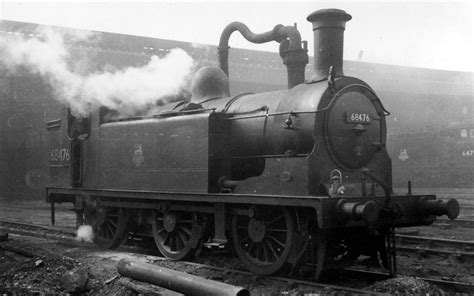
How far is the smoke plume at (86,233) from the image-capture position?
9562 mm

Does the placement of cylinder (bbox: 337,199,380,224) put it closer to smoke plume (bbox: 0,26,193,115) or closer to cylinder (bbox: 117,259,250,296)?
cylinder (bbox: 117,259,250,296)

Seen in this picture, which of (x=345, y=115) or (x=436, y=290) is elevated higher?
(x=345, y=115)

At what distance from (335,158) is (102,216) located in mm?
4610

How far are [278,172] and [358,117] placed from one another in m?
1.23

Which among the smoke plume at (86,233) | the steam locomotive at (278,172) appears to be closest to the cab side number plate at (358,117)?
the steam locomotive at (278,172)

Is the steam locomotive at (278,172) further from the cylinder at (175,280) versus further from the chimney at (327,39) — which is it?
the cylinder at (175,280)

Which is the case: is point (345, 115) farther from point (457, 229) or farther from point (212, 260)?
point (457, 229)

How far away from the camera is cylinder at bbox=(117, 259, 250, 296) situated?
15.1 ft

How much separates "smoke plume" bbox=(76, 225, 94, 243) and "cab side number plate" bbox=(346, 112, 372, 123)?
5292mm

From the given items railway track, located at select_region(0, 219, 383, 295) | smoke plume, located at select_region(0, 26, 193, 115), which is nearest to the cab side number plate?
railway track, located at select_region(0, 219, 383, 295)

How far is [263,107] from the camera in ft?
23.1

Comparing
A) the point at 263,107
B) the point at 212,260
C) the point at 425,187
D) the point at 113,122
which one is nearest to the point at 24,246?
the point at 113,122

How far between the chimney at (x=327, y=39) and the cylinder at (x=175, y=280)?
3007mm

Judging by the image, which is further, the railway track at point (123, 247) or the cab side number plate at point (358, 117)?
the cab side number plate at point (358, 117)
